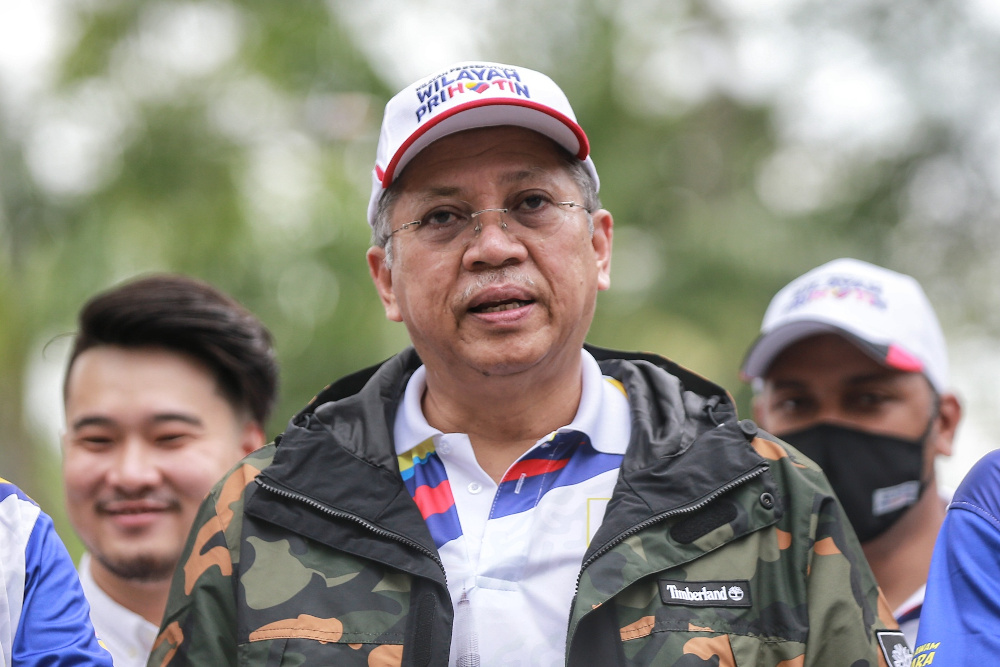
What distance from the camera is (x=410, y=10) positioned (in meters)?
11.9

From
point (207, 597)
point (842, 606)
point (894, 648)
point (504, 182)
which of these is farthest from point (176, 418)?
point (894, 648)

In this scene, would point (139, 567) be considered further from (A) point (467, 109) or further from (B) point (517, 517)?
(A) point (467, 109)

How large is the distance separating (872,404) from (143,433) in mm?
2358

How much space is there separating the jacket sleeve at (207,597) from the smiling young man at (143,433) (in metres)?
0.75

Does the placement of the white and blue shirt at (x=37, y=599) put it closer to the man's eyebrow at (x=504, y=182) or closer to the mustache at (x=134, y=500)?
the mustache at (x=134, y=500)

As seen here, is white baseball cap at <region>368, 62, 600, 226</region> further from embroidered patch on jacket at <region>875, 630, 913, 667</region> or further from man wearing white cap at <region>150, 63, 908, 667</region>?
embroidered patch on jacket at <region>875, 630, 913, 667</region>

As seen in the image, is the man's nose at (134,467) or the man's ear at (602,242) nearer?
the man's ear at (602,242)

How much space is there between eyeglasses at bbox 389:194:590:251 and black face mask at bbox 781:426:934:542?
132 cm

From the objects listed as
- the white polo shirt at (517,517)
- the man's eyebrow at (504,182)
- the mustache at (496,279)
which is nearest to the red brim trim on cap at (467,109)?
the man's eyebrow at (504,182)

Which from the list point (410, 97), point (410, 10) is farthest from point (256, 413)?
point (410, 10)

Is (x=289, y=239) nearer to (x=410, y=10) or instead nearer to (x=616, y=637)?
(x=410, y=10)

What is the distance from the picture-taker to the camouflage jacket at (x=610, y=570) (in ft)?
7.68

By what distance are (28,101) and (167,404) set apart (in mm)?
8095

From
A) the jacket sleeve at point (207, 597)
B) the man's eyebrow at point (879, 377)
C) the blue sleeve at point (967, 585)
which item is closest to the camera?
the blue sleeve at point (967, 585)
